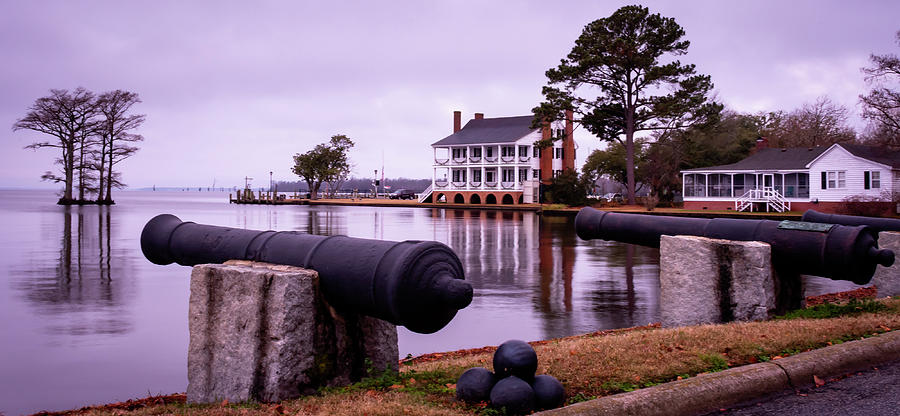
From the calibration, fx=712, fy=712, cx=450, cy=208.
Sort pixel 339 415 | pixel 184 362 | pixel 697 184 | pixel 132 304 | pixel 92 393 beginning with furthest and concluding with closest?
pixel 697 184 < pixel 132 304 < pixel 184 362 < pixel 92 393 < pixel 339 415

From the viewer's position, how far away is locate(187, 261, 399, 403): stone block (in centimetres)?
511

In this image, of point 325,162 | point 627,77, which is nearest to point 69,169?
point 325,162

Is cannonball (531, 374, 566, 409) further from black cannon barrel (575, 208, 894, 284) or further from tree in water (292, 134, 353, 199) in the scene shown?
tree in water (292, 134, 353, 199)

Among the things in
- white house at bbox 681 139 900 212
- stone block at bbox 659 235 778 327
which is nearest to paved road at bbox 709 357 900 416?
stone block at bbox 659 235 778 327

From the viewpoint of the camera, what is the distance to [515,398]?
14.9 feet

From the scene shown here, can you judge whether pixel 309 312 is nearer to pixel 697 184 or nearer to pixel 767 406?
pixel 767 406

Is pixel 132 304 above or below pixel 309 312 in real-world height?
below

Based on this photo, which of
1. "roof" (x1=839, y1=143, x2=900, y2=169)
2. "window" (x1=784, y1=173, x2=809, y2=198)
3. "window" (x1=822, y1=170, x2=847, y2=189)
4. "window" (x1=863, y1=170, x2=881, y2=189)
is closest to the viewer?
"roof" (x1=839, y1=143, x2=900, y2=169)

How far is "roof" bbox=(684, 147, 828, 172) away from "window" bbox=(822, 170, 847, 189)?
4.82ft

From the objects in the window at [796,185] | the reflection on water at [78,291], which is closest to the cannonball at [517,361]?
the reflection on water at [78,291]

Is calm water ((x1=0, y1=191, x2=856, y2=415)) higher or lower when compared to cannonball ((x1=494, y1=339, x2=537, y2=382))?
lower

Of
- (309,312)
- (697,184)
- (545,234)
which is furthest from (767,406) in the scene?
(697,184)

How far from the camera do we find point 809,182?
153 ft

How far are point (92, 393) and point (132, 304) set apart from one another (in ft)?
18.5
